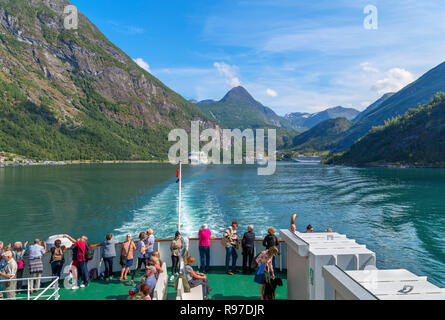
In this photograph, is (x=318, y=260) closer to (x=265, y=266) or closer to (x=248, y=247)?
(x=265, y=266)

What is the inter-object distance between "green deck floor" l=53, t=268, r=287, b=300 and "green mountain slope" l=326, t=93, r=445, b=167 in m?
164

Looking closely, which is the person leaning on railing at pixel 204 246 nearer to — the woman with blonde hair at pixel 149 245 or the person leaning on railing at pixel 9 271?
the woman with blonde hair at pixel 149 245

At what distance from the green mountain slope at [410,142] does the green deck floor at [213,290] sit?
539ft

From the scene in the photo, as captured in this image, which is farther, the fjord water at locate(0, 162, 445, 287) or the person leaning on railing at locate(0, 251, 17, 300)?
the fjord water at locate(0, 162, 445, 287)

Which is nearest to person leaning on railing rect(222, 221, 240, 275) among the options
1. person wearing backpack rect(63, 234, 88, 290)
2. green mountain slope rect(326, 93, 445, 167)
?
person wearing backpack rect(63, 234, 88, 290)

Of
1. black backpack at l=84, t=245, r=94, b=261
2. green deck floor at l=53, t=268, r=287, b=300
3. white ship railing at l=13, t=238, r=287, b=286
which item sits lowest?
green deck floor at l=53, t=268, r=287, b=300

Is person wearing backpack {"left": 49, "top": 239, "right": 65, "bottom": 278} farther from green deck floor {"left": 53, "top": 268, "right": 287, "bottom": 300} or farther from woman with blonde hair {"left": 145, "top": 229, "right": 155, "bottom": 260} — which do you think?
woman with blonde hair {"left": 145, "top": 229, "right": 155, "bottom": 260}

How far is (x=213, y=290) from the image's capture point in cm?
970

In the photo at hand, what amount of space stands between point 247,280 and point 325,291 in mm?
4463

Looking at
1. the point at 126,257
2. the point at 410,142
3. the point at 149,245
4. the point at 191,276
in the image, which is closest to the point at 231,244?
the point at 149,245

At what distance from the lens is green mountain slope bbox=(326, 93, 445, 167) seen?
150 m

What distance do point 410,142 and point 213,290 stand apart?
18944 cm

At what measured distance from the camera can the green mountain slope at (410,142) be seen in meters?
150

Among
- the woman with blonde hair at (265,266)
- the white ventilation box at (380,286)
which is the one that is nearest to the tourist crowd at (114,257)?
the woman with blonde hair at (265,266)
